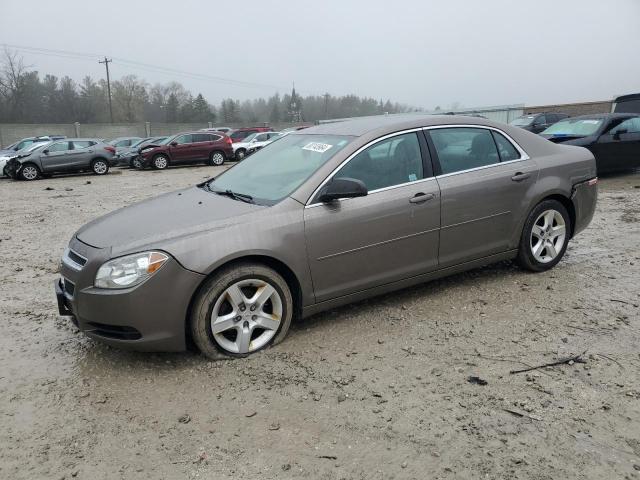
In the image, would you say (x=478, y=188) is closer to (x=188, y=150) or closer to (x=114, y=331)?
(x=114, y=331)

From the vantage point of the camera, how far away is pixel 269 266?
3.55 metres

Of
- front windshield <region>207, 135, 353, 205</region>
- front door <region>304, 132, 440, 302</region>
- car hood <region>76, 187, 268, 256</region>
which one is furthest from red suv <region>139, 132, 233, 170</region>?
front door <region>304, 132, 440, 302</region>

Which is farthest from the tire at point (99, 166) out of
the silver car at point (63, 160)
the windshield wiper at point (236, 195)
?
the windshield wiper at point (236, 195)

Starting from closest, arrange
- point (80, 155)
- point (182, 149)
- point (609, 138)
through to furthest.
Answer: point (609, 138), point (80, 155), point (182, 149)

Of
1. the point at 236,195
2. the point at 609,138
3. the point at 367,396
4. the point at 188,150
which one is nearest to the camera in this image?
the point at 367,396

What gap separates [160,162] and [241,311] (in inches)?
773

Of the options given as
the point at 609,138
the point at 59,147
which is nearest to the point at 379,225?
the point at 609,138

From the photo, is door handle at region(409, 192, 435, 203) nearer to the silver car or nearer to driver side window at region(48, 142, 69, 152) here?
the silver car

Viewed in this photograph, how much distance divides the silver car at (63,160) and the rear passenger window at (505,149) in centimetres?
1832

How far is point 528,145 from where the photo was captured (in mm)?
4793

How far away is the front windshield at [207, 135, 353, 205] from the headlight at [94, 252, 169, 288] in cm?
94

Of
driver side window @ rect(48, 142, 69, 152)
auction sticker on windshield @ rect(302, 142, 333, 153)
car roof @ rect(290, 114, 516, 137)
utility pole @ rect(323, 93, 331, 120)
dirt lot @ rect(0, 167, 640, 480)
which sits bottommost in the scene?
dirt lot @ rect(0, 167, 640, 480)

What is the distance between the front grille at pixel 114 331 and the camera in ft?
10.6

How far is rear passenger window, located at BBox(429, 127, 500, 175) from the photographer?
14.0 ft
